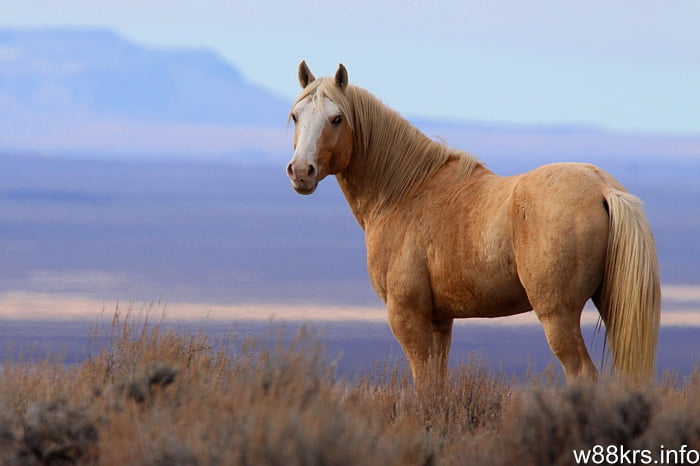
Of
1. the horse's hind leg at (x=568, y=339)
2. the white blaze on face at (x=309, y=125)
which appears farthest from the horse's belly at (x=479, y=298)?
the white blaze on face at (x=309, y=125)

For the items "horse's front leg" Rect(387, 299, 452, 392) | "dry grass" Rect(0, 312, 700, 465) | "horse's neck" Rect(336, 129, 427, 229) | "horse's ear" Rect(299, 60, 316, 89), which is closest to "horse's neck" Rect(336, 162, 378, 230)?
"horse's neck" Rect(336, 129, 427, 229)

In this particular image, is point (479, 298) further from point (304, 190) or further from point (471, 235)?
point (304, 190)

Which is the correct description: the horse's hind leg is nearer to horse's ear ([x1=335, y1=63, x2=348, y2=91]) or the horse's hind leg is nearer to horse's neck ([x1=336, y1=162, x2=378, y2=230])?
horse's neck ([x1=336, y1=162, x2=378, y2=230])

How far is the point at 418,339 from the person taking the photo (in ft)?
22.7

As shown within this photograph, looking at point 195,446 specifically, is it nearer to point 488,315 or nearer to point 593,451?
point 593,451

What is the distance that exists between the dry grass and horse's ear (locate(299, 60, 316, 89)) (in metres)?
2.63

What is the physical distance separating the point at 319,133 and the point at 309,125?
10 cm

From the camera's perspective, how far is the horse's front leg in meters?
6.86

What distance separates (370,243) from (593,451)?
114 inches

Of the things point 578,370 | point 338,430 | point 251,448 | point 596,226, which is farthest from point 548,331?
point 251,448

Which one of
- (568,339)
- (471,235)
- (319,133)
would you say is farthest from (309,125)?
(568,339)

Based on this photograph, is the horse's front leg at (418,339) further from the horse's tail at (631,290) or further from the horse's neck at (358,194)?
→ the horse's tail at (631,290)

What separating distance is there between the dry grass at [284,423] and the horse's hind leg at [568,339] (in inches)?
9.4

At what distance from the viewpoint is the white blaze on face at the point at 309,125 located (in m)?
6.84
